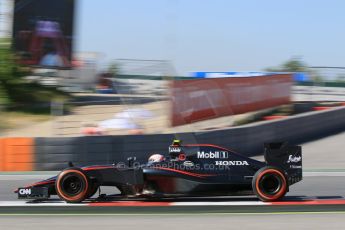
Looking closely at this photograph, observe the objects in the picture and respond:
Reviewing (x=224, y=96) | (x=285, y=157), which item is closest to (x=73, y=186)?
(x=285, y=157)

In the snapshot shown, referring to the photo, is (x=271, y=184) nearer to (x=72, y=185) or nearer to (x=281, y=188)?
(x=281, y=188)

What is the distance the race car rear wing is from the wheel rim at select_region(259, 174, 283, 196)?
0.25 metres

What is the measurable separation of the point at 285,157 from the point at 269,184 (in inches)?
21.3

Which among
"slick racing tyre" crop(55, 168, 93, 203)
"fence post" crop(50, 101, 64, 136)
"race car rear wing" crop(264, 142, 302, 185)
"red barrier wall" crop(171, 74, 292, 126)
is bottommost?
"slick racing tyre" crop(55, 168, 93, 203)

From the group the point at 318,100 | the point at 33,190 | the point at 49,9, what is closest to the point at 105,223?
the point at 33,190

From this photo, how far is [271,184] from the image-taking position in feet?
30.0

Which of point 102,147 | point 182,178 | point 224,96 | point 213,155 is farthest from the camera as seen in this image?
point 224,96

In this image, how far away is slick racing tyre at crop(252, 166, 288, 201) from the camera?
29.7 ft

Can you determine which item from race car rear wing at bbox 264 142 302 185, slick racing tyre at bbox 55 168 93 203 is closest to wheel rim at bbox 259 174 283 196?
race car rear wing at bbox 264 142 302 185

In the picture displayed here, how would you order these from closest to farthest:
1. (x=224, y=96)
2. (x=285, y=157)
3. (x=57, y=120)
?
(x=285, y=157), (x=57, y=120), (x=224, y=96)

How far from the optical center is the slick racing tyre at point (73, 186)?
9.05 m

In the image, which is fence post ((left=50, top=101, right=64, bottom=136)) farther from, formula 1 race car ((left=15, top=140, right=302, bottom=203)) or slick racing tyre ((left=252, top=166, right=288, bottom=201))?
slick racing tyre ((left=252, top=166, right=288, bottom=201))

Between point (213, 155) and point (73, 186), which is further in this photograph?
point (213, 155)

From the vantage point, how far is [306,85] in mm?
24141
